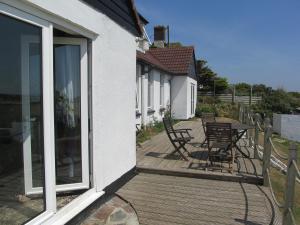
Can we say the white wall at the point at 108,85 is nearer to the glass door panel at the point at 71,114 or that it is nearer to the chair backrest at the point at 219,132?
the glass door panel at the point at 71,114

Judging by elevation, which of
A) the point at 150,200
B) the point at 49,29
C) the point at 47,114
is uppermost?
the point at 49,29

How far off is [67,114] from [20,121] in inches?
39.6

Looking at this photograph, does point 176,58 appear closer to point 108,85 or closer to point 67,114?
point 108,85

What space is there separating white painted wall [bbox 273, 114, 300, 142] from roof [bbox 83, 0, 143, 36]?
18.5 metres

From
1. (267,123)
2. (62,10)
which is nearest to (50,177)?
(62,10)

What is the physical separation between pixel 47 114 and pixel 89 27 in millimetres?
1361

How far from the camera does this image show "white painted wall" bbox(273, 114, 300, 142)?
20781mm

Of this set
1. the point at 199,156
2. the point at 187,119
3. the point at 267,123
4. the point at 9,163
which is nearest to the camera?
the point at 9,163

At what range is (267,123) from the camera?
5352 millimetres

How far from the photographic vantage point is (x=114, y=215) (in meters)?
3.75

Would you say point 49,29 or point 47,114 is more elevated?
point 49,29

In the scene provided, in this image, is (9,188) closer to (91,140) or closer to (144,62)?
(91,140)

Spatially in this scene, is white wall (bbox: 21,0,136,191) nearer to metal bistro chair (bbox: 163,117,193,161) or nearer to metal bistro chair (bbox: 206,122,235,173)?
metal bistro chair (bbox: 163,117,193,161)

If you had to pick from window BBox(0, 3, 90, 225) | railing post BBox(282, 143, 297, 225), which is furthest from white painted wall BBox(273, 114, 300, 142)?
window BBox(0, 3, 90, 225)
